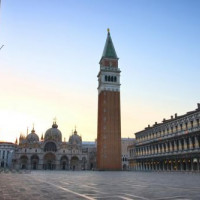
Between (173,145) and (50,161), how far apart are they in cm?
6609

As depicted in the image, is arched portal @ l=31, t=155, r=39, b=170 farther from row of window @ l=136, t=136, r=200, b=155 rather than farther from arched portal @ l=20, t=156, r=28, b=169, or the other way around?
row of window @ l=136, t=136, r=200, b=155

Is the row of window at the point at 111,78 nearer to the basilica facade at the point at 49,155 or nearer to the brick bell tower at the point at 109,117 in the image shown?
the brick bell tower at the point at 109,117

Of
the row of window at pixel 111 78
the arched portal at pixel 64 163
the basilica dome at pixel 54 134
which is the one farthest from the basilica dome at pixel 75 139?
the row of window at pixel 111 78

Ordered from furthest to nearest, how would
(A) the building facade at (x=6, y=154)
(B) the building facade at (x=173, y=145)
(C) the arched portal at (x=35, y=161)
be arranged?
1. (A) the building facade at (x=6, y=154)
2. (C) the arched portal at (x=35, y=161)
3. (B) the building facade at (x=173, y=145)

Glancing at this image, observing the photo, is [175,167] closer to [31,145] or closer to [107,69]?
[107,69]

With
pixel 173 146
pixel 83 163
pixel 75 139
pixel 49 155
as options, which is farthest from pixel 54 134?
pixel 173 146

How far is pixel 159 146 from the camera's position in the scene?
255ft

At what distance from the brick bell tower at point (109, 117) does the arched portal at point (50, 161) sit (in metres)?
32.8

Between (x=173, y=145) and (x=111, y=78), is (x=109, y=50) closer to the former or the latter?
(x=111, y=78)

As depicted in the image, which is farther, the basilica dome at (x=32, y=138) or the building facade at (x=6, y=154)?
the building facade at (x=6, y=154)

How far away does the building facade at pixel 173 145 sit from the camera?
60656 millimetres

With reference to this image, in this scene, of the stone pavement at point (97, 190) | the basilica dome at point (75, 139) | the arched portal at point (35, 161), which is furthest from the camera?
the basilica dome at point (75, 139)

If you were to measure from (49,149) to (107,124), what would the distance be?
3892 centimetres

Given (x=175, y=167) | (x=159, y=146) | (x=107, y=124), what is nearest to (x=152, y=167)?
(x=159, y=146)
